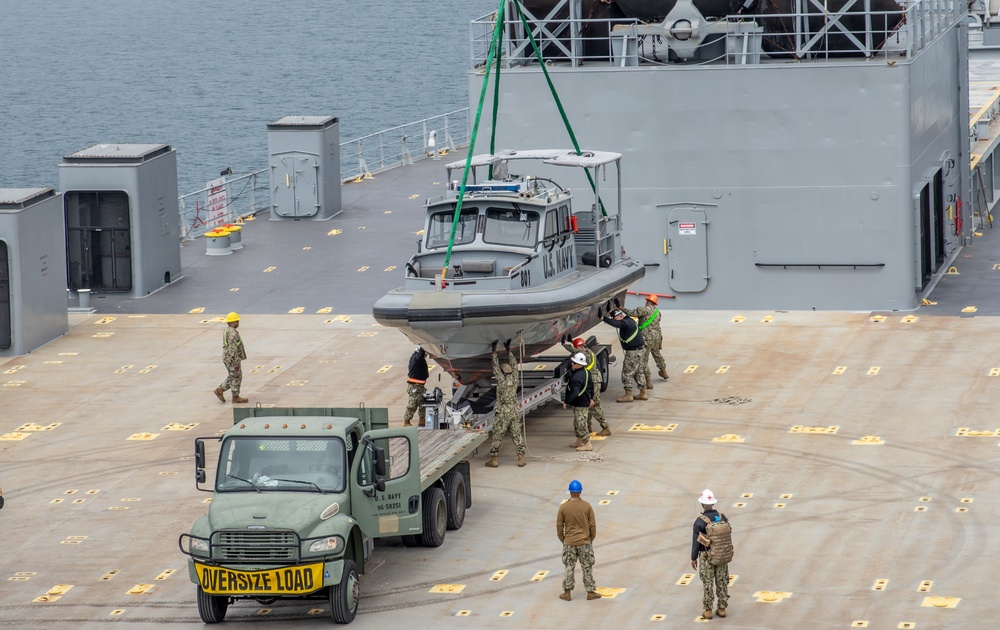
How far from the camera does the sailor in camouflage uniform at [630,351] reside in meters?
22.6

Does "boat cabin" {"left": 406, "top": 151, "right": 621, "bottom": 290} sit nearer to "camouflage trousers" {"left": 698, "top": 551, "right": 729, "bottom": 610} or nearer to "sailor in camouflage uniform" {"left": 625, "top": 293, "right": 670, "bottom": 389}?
"sailor in camouflage uniform" {"left": 625, "top": 293, "right": 670, "bottom": 389}

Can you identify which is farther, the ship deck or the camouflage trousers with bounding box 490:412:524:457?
the camouflage trousers with bounding box 490:412:524:457

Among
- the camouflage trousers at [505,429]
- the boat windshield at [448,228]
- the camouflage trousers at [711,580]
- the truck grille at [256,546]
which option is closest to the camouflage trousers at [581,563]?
the camouflage trousers at [711,580]

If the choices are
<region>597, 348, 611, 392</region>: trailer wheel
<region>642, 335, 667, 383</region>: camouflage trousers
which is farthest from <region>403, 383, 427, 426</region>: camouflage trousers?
<region>642, 335, 667, 383</region>: camouflage trousers

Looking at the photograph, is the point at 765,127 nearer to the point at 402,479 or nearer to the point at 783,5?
the point at 783,5

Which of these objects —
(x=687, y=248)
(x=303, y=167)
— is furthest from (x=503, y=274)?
(x=303, y=167)

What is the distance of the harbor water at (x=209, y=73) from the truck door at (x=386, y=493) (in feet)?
167

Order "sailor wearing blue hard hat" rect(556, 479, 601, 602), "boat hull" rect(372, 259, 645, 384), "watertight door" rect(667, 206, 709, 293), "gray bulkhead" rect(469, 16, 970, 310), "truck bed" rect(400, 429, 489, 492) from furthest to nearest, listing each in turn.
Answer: "watertight door" rect(667, 206, 709, 293)
"gray bulkhead" rect(469, 16, 970, 310)
"boat hull" rect(372, 259, 645, 384)
"truck bed" rect(400, 429, 489, 492)
"sailor wearing blue hard hat" rect(556, 479, 601, 602)

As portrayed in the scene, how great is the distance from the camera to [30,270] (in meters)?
26.7

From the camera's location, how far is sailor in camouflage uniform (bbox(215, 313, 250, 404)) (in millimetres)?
22969

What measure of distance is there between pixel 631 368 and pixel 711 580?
8297 millimetres

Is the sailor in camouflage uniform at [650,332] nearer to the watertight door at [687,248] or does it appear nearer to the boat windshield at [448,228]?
the boat windshield at [448,228]

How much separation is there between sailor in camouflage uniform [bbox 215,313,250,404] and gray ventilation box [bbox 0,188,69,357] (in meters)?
4.99

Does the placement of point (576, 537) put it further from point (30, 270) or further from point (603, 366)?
point (30, 270)
